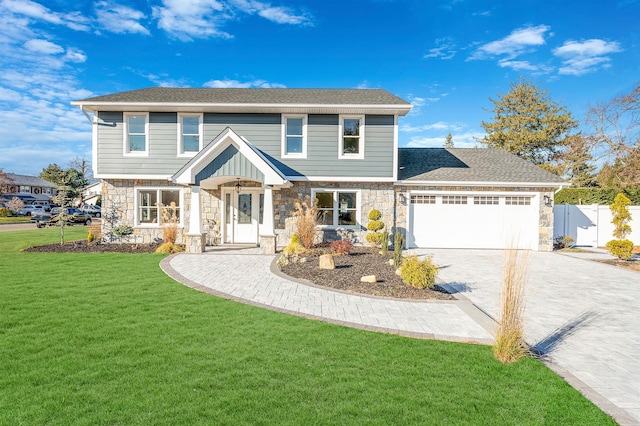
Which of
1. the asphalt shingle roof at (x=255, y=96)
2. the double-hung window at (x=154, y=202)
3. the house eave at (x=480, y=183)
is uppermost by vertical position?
the asphalt shingle roof at (x=255, y=96)

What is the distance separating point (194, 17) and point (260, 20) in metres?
Answer: 4.22

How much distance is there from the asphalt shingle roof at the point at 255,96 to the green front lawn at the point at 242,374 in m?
10.5

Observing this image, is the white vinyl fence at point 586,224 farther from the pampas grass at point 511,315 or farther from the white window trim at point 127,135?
the white window trim at point 127,135

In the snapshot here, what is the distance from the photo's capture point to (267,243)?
12672 millimetres

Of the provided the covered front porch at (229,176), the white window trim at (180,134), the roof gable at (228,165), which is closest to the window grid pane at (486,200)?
the covered front porch at (229,176)

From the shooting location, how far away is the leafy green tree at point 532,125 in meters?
30.3

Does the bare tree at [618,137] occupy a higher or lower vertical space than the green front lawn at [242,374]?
higher

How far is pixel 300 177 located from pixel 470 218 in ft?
27.0

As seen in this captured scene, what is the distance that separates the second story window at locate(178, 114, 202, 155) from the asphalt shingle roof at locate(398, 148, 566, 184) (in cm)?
935

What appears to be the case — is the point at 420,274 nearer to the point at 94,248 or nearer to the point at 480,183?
the point at 480,183

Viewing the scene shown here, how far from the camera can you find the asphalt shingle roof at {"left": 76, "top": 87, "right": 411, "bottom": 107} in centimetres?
1400

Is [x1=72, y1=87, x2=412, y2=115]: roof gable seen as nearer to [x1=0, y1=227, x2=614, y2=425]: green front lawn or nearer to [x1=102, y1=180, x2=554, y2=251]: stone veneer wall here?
[x1=102, y1=180, x2=554, y2=251]: stone veneer wall

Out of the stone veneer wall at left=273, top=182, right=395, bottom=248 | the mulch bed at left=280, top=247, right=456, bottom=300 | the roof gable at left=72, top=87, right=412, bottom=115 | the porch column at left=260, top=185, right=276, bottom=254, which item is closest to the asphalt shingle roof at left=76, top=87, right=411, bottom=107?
the roof gable at left=72, top=87, right=412, bottom=115

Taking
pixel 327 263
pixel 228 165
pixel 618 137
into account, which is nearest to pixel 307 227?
pixel 327 263
